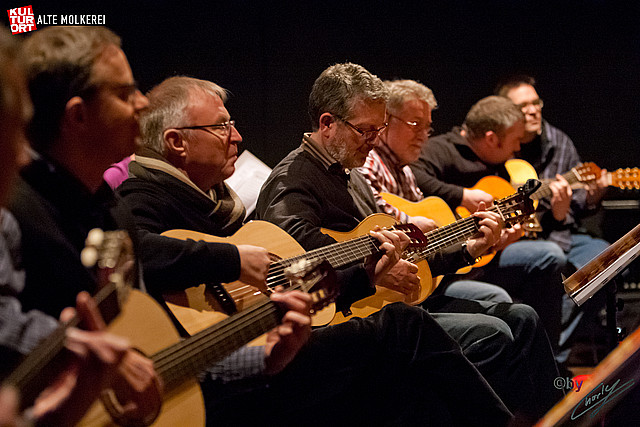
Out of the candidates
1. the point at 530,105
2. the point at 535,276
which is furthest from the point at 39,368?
the point at 530,105

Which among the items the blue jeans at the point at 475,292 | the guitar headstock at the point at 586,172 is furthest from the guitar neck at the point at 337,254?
the guitar headstock at the point at 586,172

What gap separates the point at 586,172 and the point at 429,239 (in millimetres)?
2049

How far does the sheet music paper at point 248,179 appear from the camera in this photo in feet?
10.00

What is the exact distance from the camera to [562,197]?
13.4ft

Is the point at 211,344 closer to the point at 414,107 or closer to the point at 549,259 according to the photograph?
the point at 414,107

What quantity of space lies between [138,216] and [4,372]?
838mm

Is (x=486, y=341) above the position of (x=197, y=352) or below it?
below

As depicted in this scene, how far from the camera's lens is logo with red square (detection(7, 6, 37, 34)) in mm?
2768

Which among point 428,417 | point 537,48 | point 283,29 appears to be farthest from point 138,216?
point 537,48

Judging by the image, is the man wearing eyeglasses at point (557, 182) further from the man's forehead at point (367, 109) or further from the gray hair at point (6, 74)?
the gray hair at point (6, 74)

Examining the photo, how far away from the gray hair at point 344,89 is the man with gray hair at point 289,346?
55cm

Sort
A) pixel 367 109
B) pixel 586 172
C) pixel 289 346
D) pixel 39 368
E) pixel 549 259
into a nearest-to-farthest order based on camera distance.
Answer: pixel 39 368 → pixel 289 346 → pixel 367 109 → pixel 549 259 → pixel 586 172

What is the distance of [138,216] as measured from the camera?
1.88 metres

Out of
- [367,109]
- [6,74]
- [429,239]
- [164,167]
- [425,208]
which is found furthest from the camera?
[425,208]
